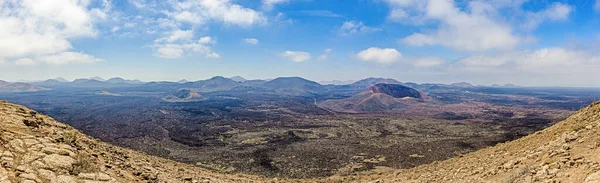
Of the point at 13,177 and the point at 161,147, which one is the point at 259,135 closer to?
the point at 161,147

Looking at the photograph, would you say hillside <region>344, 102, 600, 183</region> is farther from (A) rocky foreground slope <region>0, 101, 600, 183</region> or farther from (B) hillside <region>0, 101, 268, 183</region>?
(B) hillside <region>0, 101, 268, 183</region>

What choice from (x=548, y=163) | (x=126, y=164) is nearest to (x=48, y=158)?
(x=126, y=164)

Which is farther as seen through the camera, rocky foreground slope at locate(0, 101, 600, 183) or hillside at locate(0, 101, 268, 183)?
rocky foreground slope at locate(0, 101, 600, 183)

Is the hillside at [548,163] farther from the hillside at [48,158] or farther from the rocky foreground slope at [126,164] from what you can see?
the hillside at [48,158]

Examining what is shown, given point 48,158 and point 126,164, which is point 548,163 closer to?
point 126,164

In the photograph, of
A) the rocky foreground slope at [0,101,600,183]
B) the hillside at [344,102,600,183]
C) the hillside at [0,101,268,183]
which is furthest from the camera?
the hillside at [344,102,600,183]

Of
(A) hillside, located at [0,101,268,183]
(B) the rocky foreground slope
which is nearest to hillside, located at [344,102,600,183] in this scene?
(B) the rocky foreground slope

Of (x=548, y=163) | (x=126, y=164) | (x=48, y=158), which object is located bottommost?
(x=126, y=164)

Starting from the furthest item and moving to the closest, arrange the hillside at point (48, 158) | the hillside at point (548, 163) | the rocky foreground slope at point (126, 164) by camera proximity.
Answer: the hillside at point (548, 163) → the rocky foreground slope at point (126, 164) → the hillside at point (48, 158)

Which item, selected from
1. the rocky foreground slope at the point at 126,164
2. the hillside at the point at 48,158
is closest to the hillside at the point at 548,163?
the rocky foreground slope at the point at 126,164

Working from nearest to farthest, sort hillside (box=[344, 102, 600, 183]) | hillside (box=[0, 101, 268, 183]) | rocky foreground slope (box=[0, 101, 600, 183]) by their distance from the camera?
hillside (box=[0, 101, 268, 183]) < rocky foreground slope (box=[0, 101, 600, 183]) < hillside (box=[344, 102, 600, 183])

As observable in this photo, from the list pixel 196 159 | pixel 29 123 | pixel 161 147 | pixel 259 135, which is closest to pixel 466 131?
pixel 259 135
